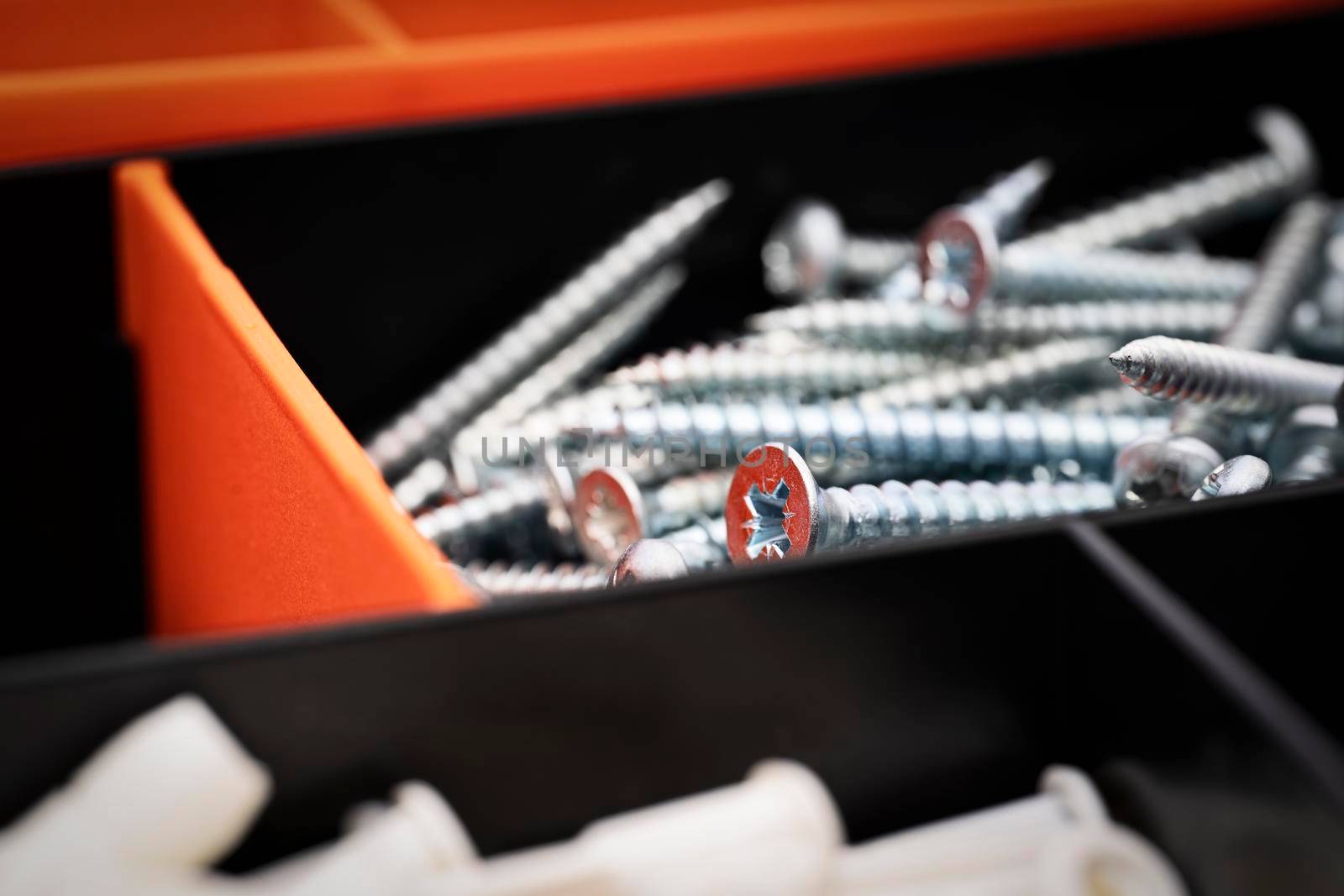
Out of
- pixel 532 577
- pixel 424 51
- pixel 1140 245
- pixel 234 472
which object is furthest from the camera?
pixel 1140 245

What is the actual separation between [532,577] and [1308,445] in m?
0.55

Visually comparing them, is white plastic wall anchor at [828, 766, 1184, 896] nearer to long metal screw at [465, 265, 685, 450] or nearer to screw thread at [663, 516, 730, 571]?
screw thread at [663, 516, 730, 571]

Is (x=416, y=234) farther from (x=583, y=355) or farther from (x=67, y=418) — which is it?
(x=67, y=418)

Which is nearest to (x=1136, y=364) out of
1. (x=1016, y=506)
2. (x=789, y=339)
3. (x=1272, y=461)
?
(x=1016, y=506)

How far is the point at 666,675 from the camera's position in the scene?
520mm

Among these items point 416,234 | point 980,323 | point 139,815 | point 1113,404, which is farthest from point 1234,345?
point 139,815

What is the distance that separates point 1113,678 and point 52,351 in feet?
2.92

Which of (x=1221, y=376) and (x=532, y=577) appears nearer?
(x=1221, y=376)

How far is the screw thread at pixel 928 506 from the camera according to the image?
707 millimetres

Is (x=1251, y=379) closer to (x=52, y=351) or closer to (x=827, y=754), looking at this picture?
(x=827, y=754)

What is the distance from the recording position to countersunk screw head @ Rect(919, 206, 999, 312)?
1.08 meters

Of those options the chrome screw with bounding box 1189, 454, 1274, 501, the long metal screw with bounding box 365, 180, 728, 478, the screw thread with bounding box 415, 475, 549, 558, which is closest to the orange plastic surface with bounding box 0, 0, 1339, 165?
the long metal screw with bounding box 365, 180, 728, 478

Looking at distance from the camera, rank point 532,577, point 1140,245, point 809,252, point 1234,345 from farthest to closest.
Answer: point 1140,245, point 809,252, point 1234,345, point 532,577

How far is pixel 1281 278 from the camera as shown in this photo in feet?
3.79
